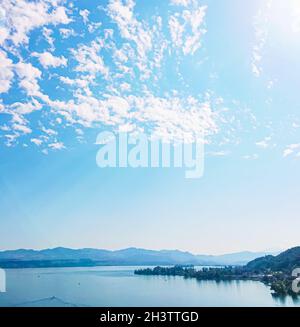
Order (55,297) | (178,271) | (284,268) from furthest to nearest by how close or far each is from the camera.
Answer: (178,271) → (284,268) → (55,297)

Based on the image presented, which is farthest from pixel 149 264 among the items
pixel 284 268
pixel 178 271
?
pixel 284 268

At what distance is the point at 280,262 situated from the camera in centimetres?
2923

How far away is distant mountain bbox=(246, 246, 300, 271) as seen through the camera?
26.2 meters

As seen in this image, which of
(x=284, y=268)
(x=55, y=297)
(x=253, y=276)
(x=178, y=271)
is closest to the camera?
(x=55, y=297)

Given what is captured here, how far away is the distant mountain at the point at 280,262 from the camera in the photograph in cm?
2624

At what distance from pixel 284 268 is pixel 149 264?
67.2 ft
